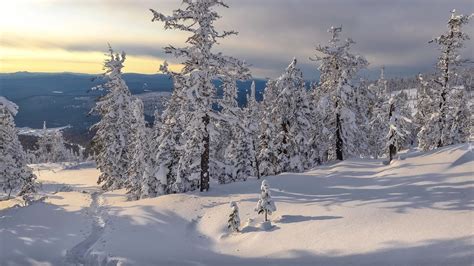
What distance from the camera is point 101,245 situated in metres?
18.5

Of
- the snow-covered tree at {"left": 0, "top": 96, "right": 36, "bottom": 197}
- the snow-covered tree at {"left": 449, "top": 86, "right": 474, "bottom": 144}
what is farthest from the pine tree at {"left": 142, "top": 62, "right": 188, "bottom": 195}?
the snow-covered tree at {"left": 449, "top": 86, "right": 474, "bottom": 144}

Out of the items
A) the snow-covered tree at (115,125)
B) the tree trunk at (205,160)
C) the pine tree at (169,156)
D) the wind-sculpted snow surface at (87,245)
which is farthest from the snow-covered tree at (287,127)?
the wind-sculpted snow surface at (87,245)

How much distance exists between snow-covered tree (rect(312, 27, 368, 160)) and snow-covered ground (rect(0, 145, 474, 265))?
982 centimetres

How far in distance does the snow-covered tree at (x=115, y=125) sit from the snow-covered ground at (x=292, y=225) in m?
14.8

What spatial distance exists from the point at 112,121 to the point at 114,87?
3723mm

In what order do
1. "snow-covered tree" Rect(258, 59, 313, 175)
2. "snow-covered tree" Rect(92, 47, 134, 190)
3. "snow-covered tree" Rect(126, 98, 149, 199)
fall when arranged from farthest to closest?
1. "snow-covered tree" Rect(92, 47, 134, 190)
2. "snow-covered tree" Rect(258, 59, 313, 175)
3. "snow-covered tree" Rect(126, 98, 149, 199)

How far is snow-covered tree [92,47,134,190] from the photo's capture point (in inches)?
1642

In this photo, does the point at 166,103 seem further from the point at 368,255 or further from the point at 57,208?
the point at 368,255

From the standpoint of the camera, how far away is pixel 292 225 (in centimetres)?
1894

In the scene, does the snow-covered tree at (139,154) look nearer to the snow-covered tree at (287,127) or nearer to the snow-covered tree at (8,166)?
the snow-covered tree at (8,166)

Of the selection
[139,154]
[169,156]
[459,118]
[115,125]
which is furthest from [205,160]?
[459,118]

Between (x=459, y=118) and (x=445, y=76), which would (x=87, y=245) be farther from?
(x=459, y=118)

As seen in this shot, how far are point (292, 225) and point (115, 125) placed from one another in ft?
94.2

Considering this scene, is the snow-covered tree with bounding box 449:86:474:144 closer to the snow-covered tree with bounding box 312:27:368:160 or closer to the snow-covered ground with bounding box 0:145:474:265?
the snow-covered tree with bounding box 312:27:368:160
